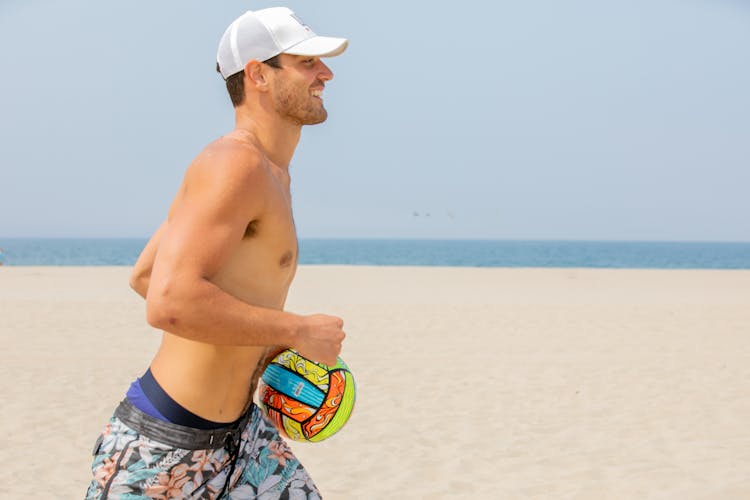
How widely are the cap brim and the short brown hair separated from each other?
5 cm

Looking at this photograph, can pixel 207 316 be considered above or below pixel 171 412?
above

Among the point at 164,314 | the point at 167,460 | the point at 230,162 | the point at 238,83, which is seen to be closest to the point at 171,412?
the point at 167,460

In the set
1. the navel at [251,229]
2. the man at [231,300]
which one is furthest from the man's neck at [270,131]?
the navel at [251,229]

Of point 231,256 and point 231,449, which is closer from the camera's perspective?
point 231,256

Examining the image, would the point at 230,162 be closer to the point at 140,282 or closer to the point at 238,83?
the point at 238,83

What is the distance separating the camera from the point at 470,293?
2381 cm

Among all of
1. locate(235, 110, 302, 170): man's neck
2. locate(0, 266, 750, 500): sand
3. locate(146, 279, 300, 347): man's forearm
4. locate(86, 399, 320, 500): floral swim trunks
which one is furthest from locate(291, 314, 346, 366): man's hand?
locate(0, 266, 750, 500): sand

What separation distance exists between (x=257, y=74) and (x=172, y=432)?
1.10 meters

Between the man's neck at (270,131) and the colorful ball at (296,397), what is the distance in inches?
26.6

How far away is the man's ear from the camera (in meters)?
2.44

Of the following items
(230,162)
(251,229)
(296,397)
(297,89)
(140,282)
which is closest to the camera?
(230,162)

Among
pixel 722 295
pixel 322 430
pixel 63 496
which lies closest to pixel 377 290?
pixel 722 295

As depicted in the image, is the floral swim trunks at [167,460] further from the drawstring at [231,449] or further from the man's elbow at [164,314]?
the man's elbow at [164,314]

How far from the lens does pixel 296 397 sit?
2.70 m
